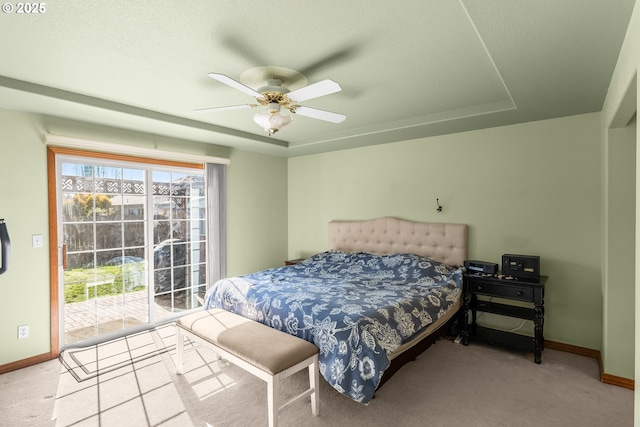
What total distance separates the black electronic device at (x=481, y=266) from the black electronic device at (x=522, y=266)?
3.6 inches

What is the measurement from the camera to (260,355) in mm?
2123

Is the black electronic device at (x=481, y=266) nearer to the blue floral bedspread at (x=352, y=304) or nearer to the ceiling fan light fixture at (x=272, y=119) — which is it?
the blue floral bedspread at (x=352, y=304)

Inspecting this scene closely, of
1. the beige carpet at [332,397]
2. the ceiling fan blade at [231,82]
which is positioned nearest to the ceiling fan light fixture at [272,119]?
the ceiling fan blade at [231,82]

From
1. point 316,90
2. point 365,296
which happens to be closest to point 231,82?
point 316,90

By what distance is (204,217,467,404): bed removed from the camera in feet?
7.13

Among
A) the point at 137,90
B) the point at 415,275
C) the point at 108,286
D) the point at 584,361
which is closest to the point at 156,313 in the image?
the point at 108,286

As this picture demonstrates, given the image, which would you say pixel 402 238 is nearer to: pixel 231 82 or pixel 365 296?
pixel 365 296

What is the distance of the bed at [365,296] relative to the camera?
2.17m

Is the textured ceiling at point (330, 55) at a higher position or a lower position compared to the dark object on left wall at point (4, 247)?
higher

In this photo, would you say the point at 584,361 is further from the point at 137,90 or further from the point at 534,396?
the point at 137,90

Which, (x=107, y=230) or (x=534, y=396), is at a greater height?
(x=107, y=230)

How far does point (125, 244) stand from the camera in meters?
3.82

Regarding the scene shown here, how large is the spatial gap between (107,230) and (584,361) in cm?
510

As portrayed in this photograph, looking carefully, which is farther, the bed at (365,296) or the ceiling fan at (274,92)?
the ceiling fan at (274,92)
